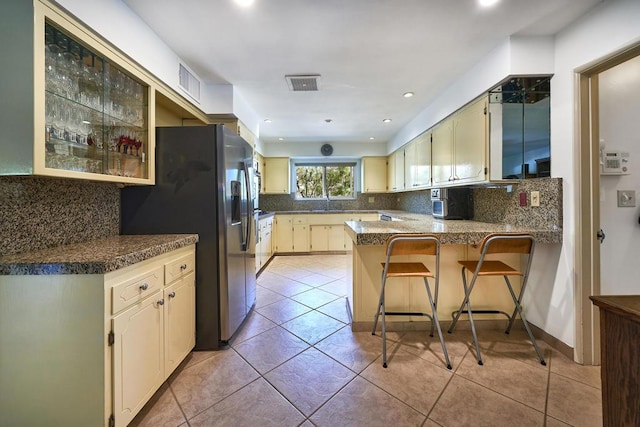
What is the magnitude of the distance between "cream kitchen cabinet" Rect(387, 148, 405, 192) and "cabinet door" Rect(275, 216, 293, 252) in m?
2.23

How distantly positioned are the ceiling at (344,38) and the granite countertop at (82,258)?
5.13 feet

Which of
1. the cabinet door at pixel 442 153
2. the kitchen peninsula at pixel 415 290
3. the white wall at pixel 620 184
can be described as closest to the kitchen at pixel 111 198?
the white wall at pixel 620 184

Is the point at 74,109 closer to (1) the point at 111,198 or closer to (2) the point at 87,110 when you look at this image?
(2) the point at 87,110

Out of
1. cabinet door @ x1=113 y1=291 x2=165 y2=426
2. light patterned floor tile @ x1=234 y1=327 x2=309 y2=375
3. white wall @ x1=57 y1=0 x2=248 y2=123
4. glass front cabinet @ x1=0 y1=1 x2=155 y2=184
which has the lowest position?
light patterned floor tile @ x1=234 y1=327 x2=309 y2=375

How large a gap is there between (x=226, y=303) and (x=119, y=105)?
1.60m

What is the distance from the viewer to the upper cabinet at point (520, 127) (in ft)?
6.74

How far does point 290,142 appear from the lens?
220 inches

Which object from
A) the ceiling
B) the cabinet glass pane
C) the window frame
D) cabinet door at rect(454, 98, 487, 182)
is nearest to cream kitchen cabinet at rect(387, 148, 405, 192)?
the window frame

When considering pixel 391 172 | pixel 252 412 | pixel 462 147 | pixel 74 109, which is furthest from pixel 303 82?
pixel 391 172

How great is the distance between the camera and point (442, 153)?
10.1ft

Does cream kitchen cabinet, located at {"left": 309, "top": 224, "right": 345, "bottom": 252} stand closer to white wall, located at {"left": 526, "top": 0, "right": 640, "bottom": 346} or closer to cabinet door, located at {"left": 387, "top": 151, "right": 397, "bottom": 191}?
cabinet door, located at {"left": 387, "top": 151, "right": 397, "bottom": 191}

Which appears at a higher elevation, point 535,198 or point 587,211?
point 535,198

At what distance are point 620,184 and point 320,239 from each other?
14.0ft

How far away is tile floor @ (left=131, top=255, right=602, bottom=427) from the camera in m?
1.36
